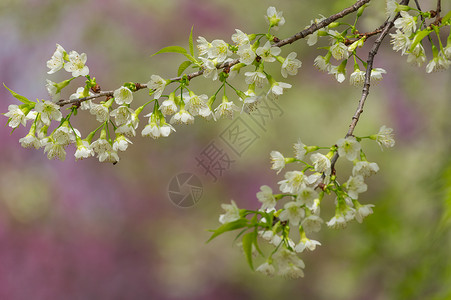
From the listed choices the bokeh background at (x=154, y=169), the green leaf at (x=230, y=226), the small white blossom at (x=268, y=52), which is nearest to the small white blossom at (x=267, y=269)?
the green leaf at (x=230, y=226)

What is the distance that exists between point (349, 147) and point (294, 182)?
0.06m

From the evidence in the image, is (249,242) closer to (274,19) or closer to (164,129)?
(164,129)

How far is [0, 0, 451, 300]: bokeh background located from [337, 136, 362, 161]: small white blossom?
1523 mm

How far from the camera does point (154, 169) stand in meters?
2.13

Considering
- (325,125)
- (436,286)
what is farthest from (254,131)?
(436,286)

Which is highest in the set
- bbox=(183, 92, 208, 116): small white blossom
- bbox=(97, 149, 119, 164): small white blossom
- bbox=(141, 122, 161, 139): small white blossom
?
bbox=(183, 92, 208, 116): small white blossom

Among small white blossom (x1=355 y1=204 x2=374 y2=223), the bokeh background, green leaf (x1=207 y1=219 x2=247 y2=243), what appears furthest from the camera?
the bokeh background

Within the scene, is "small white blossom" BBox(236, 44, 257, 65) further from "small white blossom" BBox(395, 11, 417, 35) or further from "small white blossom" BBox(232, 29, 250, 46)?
"small white blossom" BBox(395, 11, 417, 35)

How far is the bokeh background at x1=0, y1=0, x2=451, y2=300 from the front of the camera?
2049 millimetres

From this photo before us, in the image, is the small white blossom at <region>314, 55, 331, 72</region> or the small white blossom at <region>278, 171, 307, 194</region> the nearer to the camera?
the small white blossom at <region>278, 171, 307, 194</region>

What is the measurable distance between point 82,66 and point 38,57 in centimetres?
165

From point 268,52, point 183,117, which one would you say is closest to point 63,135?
point 183,117

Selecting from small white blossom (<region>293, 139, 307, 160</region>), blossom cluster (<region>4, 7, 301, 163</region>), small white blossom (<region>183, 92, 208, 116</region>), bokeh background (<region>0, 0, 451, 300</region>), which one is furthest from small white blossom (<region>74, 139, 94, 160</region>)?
bokeh background (<region>0, 0, 451, 300</region>)

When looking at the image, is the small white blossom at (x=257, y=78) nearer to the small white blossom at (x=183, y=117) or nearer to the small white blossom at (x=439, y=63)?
the small white blossom at (x=183, y=117)
